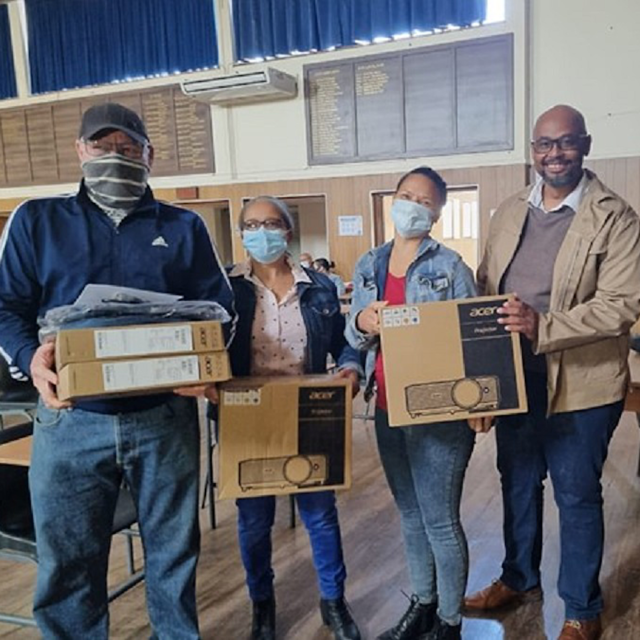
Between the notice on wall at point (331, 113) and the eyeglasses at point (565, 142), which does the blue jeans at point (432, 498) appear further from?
the notice on wall at point (331, 113)

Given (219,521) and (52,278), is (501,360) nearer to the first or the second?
(52,278)

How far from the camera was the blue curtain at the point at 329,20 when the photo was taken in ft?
18.8

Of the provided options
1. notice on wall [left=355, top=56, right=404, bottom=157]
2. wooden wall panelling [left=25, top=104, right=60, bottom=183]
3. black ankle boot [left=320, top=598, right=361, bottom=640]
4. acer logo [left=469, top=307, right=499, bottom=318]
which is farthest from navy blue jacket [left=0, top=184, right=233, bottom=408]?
wooden wall panelling [left=25, top=104, right=60, bottom=183]

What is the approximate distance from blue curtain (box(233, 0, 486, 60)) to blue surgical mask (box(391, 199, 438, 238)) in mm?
4645

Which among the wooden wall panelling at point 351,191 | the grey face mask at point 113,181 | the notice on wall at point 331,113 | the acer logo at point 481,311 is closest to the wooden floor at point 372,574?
Answer: the acer logo at point 481,311

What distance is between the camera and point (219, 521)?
9.88ft

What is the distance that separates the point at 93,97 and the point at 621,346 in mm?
6866

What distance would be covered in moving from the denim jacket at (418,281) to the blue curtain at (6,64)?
24.1 ft

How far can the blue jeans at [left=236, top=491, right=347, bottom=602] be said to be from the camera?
191 centimetres

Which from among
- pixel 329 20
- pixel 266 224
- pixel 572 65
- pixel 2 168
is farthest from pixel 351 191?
pixel 266 224

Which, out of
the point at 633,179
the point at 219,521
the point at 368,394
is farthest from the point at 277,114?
the point at 368,394

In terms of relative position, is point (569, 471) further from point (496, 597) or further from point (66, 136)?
point (66, 136)

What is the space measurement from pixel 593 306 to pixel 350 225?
4964mm

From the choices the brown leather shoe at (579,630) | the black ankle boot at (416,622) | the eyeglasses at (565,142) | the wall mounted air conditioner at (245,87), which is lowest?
the brown leather shoe at (579,630)
